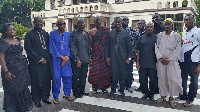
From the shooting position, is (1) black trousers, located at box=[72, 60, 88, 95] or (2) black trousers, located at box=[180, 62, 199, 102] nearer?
(2) black trousers, located at box=[180, 62, 199, 102]

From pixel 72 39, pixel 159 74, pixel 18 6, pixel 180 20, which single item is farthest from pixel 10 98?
pixel 18 6

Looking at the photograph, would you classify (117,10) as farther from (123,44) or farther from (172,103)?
(172,103)

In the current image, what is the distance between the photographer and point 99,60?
203 inches

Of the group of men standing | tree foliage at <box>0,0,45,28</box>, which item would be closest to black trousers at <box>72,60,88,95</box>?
the group of men standing

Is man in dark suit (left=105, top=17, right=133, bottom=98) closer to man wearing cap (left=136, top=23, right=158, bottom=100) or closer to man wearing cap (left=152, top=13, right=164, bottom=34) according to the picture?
man wearing cap (left=136, top=23, right=158, bottom=100)

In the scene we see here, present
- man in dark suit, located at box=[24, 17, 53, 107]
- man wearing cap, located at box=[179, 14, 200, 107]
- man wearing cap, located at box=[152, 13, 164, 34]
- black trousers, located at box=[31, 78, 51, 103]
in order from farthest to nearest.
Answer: man wearing cap, located at box=[152, 13, 164, 34] → black trousers, located at box=[31, 78, 51, 103] → man in dark suit, located at box=[24, 17, 53, 107] → man wearing cap, located at box=[179, 14, 200, 107]

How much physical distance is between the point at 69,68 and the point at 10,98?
4.94 ft

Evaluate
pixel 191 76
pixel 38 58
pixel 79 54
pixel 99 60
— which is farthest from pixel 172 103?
pixel 38 58

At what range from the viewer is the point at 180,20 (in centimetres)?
1617

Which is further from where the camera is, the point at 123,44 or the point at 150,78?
the point at 123,44

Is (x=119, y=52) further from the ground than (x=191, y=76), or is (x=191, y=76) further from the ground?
(x=119, y=52)

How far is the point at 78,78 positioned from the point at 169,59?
7.87 ft

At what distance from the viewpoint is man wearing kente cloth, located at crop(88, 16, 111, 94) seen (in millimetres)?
5043

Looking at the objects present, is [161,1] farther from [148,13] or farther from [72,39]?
[72,39]
